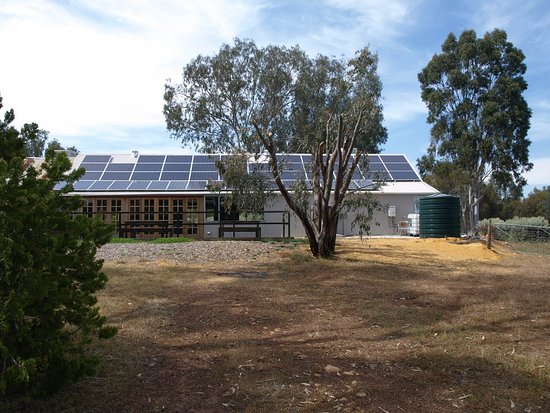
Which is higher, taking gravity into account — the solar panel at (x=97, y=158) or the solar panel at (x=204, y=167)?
the solar panel at (x=97, y=158)

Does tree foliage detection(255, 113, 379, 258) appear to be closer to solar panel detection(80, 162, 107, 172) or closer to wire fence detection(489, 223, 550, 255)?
wire fence detection(489, 223, 550, 255)

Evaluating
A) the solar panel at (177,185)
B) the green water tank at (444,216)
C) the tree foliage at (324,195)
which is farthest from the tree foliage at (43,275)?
the solar panel at (177,185)

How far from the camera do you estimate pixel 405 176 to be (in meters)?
28.6

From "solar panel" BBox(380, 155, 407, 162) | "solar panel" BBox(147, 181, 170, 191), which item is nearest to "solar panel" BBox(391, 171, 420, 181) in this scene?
"solar panel" BBox(380, 155, 407, 162)

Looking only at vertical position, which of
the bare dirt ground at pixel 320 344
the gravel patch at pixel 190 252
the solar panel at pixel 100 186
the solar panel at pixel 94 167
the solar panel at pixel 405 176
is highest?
the solar panel at pixel 94 167

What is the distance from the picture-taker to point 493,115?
33938mm

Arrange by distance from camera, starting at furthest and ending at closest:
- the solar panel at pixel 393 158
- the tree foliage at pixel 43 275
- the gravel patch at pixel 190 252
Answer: the solar panel at pixel 393 158 → the gravel patch at pixel 190 252 → the tree foliage at pixel 43 275

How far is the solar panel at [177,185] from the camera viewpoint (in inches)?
1006

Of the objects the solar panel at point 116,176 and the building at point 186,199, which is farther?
the solar panel at point 116,176

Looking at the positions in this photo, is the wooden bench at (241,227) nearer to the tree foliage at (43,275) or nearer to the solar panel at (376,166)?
the solar panel at (376,166)

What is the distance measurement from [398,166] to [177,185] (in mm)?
13064

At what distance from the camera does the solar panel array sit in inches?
1013

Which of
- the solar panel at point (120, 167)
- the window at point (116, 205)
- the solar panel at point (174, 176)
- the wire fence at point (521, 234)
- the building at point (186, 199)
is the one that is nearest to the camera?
the wire fence at point (521, 234)

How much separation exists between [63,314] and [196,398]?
121 centimetres
